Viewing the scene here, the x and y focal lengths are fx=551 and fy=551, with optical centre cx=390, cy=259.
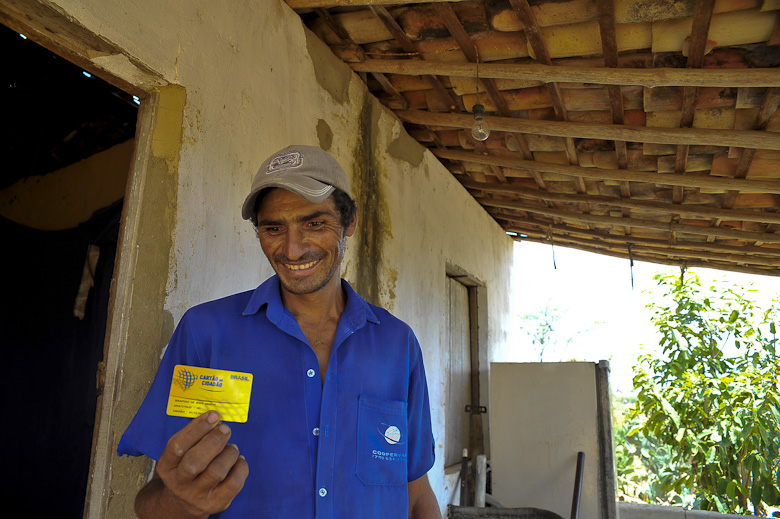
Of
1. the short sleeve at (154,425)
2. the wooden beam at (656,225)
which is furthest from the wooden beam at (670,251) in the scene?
the short sleeve at (154,425)

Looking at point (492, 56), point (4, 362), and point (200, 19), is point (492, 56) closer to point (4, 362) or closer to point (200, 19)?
point (200, 19)

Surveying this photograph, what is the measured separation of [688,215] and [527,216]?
1.80 m

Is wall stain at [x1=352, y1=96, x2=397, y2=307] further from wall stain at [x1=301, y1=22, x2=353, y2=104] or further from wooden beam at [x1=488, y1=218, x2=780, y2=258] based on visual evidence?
wooden beam at [x1=488, y1=218, x2=780, y2=258]

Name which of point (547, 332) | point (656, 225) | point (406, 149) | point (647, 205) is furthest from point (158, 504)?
point (547, 332)

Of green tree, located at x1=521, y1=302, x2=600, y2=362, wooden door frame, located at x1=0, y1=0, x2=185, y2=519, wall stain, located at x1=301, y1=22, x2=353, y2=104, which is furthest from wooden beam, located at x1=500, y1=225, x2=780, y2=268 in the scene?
green tree, located at x1=521, y1=302, x2=600, y2=362

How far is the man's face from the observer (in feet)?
4.77

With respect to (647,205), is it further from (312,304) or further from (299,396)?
(299,396)

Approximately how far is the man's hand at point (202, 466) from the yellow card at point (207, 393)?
0.04 m

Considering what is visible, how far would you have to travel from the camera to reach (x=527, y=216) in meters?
6.10

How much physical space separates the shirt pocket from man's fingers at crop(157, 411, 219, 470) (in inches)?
17.2

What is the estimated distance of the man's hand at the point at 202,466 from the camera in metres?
0.95

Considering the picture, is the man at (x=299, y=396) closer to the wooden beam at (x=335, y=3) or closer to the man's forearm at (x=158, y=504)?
the man's forearm at (x=158, y=504)

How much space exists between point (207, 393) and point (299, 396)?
304mm

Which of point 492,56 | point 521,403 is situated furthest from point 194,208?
point 521,403
